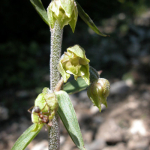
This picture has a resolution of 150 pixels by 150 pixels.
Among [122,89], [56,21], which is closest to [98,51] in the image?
[122,89]

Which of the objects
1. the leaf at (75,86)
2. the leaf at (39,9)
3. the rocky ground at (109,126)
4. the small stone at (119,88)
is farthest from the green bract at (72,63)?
the small stone at (119,88)

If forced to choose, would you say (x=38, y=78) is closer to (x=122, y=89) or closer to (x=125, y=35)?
(x=122, y=89)

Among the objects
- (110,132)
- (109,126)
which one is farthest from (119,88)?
(110,132)

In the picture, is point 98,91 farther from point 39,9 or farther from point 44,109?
point 39,9

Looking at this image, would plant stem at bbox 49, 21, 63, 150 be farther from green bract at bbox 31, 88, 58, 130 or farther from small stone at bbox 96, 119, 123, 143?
small stone at bbox 96, 119, 123, 143

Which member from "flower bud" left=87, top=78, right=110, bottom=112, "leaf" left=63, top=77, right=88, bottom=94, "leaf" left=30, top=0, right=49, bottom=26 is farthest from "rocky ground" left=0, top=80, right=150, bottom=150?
"leaf" left=30, top=0, right=49, bottom=26

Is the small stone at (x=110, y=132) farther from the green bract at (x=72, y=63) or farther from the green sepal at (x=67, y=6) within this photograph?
the green sepal at (x=67, y=6)
